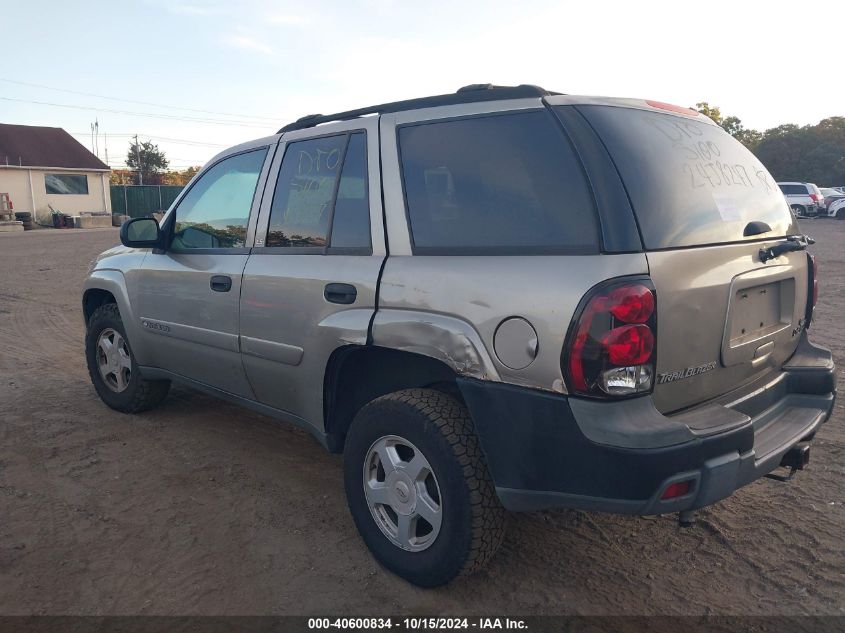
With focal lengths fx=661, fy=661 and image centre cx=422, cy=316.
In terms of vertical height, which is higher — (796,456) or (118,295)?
(118,295)

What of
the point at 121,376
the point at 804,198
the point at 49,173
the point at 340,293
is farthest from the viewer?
the point at 49,173

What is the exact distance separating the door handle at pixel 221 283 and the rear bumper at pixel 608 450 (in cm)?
175

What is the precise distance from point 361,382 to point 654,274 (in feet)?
4.87

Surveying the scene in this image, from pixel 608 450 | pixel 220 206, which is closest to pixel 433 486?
pixel 608 450

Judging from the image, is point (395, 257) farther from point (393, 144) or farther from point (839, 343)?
point (839, 343)

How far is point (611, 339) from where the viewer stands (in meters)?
2.20

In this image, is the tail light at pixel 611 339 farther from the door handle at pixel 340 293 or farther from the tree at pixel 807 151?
the tree at pixel 807 151

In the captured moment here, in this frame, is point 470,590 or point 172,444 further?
point 172,444

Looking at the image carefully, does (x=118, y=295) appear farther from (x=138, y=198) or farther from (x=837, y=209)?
(x=138, y=198)

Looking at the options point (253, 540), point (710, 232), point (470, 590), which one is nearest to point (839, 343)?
point (710, 232)

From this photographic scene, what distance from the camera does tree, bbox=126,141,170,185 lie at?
5997 cm

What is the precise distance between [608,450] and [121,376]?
3870 mm

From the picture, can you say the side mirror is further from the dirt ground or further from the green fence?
the green fence

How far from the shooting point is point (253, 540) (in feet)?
10.4
